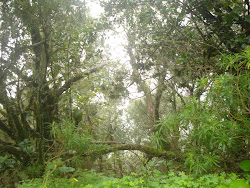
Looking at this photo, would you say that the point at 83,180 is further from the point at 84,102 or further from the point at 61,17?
the point at 61,17

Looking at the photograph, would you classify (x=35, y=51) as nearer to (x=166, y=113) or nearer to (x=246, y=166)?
(x=166, y=113)

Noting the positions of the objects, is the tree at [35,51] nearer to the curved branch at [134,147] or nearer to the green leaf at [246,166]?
the curved branch at [134,147]

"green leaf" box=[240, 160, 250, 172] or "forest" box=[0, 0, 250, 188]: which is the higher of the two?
"forest" box=[0, 0, 250, 188]

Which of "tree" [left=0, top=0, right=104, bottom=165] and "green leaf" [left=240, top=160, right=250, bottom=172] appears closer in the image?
"green leaf" [left=240, top=160, right=250, bottom=172]

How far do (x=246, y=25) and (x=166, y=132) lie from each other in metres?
1.75

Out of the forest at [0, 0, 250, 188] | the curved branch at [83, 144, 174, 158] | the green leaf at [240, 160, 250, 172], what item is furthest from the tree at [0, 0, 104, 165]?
the green leaf at [240, 160, 250, 172]

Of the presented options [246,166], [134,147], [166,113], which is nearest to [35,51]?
[134,147]

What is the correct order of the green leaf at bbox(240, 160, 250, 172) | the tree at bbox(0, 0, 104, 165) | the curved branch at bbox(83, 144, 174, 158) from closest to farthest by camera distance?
the green leaf at bbox(240, 160, 250, 172) → the tree at bbox(0, 0, 104, 165) → the curved branch at bbox(83, 144, 174, 158)

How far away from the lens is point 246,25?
252cm

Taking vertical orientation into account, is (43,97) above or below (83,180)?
above

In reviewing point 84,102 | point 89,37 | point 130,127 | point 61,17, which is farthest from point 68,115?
point 130,127

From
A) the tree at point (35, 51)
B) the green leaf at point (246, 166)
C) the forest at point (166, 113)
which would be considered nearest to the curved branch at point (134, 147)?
the forest at point (166, 113)

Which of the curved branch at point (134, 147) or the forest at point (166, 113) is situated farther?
the curved branch at point (134, 147)

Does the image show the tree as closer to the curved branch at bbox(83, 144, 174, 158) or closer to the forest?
the forest
